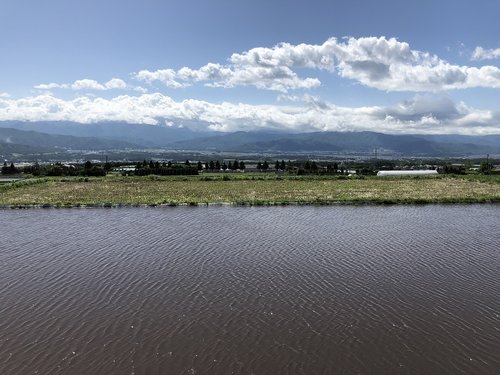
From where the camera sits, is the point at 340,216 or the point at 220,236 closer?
the point at 220,236

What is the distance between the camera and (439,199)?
38719mm

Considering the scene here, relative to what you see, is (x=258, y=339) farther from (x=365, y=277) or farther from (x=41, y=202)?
(x=41, y=202)

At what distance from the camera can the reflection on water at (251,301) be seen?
10016 millimetres

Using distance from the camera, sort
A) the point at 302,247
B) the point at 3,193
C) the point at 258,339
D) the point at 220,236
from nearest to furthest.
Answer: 1. the point at 258,339
2. the point at 302,247
3. the point at 220,236
4. the point at 3,193

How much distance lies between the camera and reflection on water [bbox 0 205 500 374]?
10.0m

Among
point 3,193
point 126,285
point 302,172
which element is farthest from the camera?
point 302,172

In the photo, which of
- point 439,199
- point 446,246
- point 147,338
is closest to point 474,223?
point 446,246

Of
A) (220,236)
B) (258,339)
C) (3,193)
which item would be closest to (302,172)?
(3,193)

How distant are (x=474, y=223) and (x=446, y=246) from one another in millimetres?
8204

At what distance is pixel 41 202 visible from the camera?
3897 cm

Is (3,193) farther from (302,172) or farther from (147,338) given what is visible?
(302,172)

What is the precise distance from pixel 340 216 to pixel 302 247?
10.8 meters

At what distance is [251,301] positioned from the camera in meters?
13.6

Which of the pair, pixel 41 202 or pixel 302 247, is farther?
pixel 41 202
